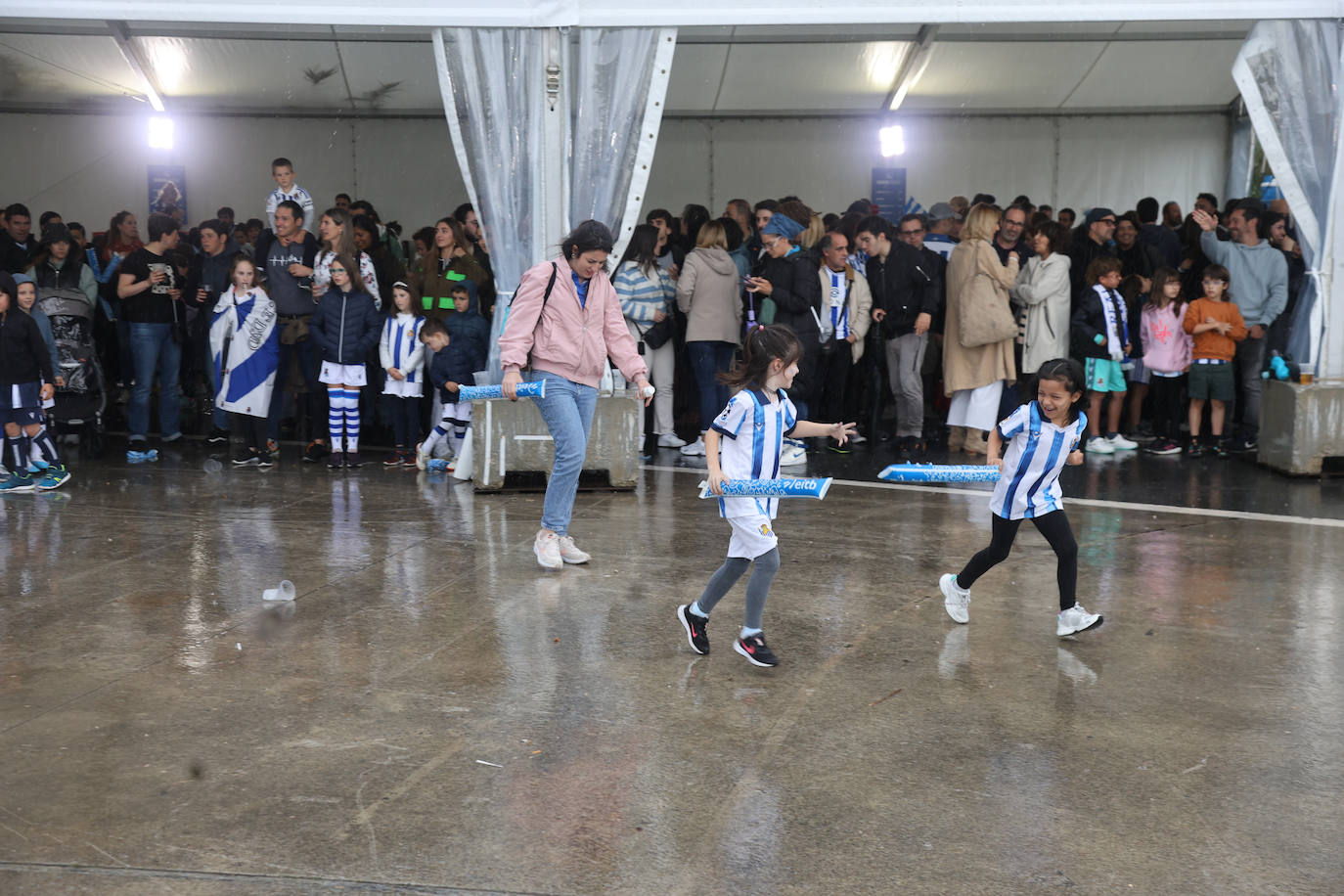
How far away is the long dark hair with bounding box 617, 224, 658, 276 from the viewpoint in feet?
31.6

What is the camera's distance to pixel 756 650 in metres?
4.92

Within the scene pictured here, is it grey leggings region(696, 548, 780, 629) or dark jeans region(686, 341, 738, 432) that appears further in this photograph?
dark jeans region(686, 341, 738, 432)

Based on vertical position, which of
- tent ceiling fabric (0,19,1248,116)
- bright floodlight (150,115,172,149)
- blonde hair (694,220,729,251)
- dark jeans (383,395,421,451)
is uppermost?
tent ceiling fabric (0,19,1248,116)

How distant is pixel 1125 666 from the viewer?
4.91m

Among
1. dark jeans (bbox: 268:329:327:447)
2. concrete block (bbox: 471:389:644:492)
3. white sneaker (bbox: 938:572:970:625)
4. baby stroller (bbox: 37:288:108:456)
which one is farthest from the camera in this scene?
dark jeans (bbox: 268:329:327:447)

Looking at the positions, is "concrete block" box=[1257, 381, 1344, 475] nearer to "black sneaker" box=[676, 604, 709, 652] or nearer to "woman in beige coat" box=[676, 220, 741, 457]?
"woman in beige coat" box=[676, 220, 741, 457]

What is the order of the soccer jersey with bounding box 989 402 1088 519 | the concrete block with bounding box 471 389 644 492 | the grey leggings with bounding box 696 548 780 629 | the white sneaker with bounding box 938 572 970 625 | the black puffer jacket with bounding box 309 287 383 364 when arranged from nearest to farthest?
the grey leggings with bounding box 696 548 780 629 < the soccer jersey with bounding box 989 402 1088 519 < the white sneaker with bounding box 938 572 970 625 < the concrete block with bounding box 471 389 644 492 < the black puffer jacket with bounding box 309 287 383 364

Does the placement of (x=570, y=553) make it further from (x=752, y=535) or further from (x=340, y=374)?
(x=340, y=374)

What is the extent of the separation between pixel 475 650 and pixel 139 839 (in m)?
1.77

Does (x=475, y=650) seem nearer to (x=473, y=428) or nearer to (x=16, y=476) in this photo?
(x=473, y=428)

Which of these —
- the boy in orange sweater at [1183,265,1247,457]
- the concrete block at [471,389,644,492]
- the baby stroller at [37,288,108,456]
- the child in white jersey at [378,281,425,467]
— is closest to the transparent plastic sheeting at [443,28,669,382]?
the concrete block at [471,389,644,492]

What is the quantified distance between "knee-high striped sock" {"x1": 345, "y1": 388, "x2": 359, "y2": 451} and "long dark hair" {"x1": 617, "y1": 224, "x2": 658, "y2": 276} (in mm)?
2247

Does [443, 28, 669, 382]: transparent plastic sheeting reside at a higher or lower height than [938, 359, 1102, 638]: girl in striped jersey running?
higher

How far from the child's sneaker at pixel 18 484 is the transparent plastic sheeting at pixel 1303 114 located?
8516 mm
